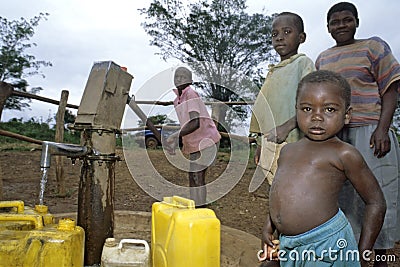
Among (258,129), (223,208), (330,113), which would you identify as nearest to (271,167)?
(258,129)

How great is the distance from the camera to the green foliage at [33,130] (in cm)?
889

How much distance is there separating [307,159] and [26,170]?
4.92 m

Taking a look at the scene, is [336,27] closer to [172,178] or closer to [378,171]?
[378,171]

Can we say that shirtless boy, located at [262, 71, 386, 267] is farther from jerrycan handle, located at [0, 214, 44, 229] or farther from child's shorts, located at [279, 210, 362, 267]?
jerrycan handle, located at [0, 214, 44, 229]

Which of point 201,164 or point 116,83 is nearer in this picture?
point 116,83

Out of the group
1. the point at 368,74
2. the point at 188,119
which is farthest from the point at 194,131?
the point at 368,74

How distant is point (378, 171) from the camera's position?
1.57 metres

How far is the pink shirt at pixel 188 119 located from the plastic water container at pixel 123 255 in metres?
1.48

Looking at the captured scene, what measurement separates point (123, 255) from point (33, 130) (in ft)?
31.3

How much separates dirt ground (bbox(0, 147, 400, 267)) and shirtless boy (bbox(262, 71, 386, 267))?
1.33 meters

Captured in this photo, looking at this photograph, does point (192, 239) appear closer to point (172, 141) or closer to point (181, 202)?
point (181, 202)

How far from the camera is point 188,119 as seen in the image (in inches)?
102

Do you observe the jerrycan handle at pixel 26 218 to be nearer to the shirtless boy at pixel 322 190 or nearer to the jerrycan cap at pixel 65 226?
the jerrycan cap at pixel 65 226

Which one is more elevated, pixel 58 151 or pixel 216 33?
pixel 216 33
